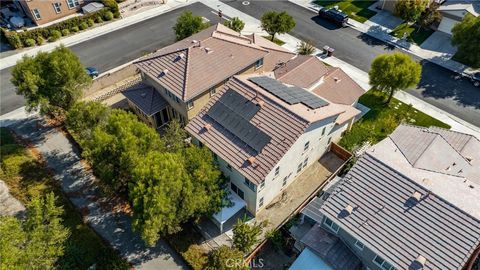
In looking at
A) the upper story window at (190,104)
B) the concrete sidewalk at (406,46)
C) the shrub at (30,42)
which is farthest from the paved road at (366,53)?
the shrub at (30,42)

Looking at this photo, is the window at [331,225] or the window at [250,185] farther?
the window at [250,185]

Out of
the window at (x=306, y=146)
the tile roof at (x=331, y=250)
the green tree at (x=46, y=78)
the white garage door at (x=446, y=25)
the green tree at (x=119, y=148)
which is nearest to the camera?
the tile roof at (x=331, y=250)

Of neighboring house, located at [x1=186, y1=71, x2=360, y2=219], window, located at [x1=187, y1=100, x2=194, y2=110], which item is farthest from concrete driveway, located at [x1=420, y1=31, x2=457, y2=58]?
window, located at [x1=187, y1=100, x2=194, y2=110]

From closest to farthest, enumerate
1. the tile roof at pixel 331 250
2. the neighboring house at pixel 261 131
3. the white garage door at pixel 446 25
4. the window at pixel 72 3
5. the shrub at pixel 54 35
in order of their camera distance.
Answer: the tile roof at pixel 331 250 < the neighboring house at pixel 261 131 < the shrub at pixel 54 35 < the white garage door at pixel 446 25 < the window at pixel 72 3

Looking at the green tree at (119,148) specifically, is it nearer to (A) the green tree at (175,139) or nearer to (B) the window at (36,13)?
(A) the green tree at (175,139)

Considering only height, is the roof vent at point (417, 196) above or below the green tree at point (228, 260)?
above

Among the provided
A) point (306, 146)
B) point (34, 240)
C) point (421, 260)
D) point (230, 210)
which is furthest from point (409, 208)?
point (34, 240)

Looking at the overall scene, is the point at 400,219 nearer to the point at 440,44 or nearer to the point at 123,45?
the point at 440,44
